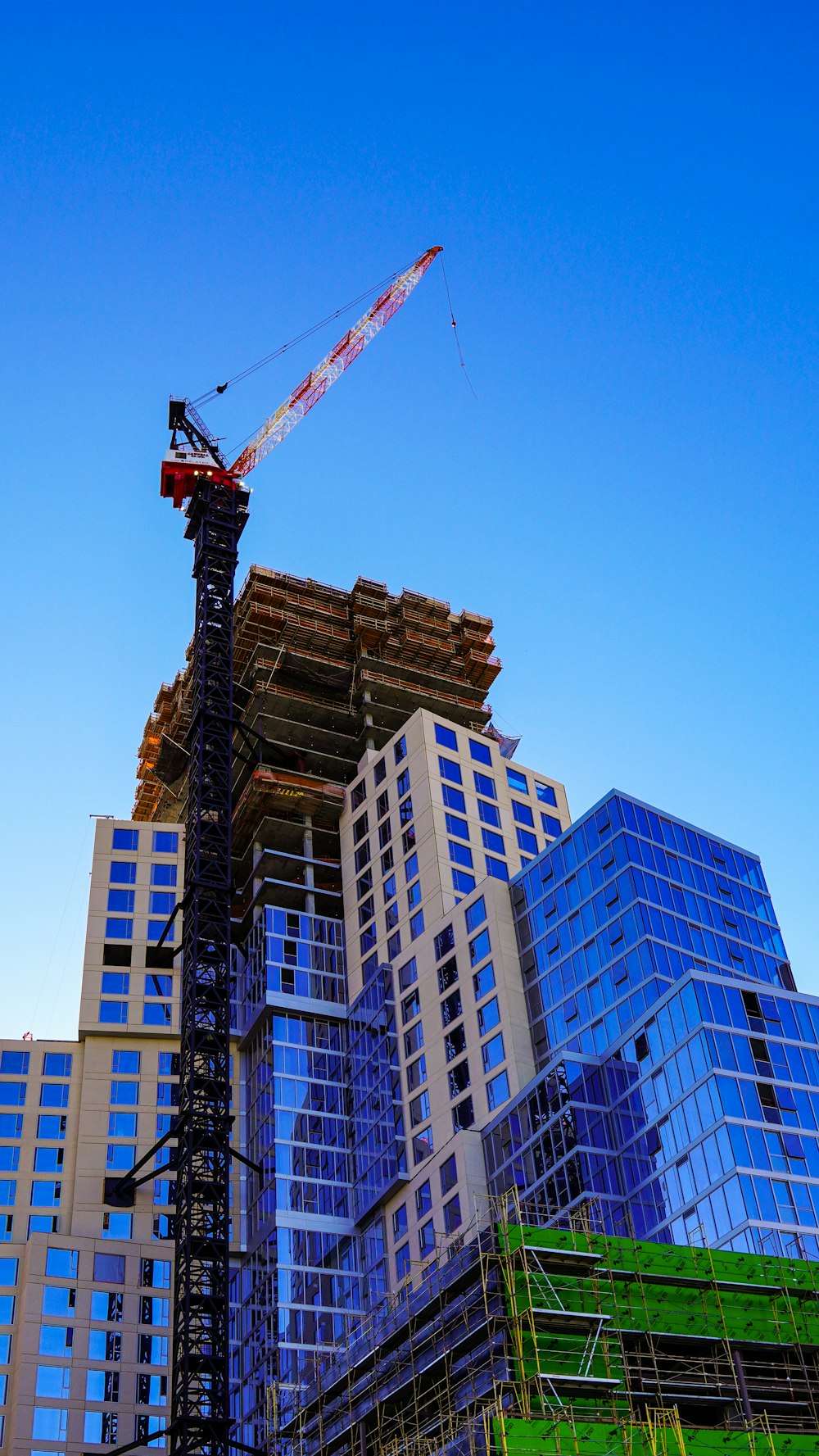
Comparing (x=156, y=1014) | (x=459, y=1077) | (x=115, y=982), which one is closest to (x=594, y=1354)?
(x=459, y=1077)

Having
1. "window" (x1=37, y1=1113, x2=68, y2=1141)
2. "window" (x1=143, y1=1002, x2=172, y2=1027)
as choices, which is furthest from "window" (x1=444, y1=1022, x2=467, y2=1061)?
"window" (x1=37, y1=1113, x2=68, y2=1141)

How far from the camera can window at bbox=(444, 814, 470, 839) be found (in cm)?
10775

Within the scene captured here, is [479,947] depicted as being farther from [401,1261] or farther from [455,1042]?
[401,1261]

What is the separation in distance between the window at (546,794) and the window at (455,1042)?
26598 millimetres

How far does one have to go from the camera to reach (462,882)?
105375mm

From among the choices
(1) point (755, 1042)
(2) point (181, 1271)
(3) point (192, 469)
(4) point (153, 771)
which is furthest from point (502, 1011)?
(4) point (153, 771)

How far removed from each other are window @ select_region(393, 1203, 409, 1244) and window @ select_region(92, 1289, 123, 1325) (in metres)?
16.5

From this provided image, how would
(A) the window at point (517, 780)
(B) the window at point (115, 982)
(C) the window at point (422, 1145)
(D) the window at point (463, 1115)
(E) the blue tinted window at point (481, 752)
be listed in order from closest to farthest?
(D) the window at point (463, 1115), (C) the window at point (422, 1145), (B) the window at point (115, 982), (E) the blue tinted window at point (481, 752), (A) the window at point (517, 780)

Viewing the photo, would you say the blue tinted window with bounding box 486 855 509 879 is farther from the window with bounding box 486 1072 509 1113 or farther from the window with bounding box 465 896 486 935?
the window with bounding box 486 1072 509 1113

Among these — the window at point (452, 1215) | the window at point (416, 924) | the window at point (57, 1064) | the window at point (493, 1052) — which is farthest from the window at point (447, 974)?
the window at point (57, 1064)

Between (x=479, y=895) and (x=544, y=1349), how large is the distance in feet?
153

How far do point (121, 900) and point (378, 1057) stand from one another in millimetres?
24074

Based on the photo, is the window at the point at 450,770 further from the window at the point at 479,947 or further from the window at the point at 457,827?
the window at the point at 479,947

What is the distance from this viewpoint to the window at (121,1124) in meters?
105
